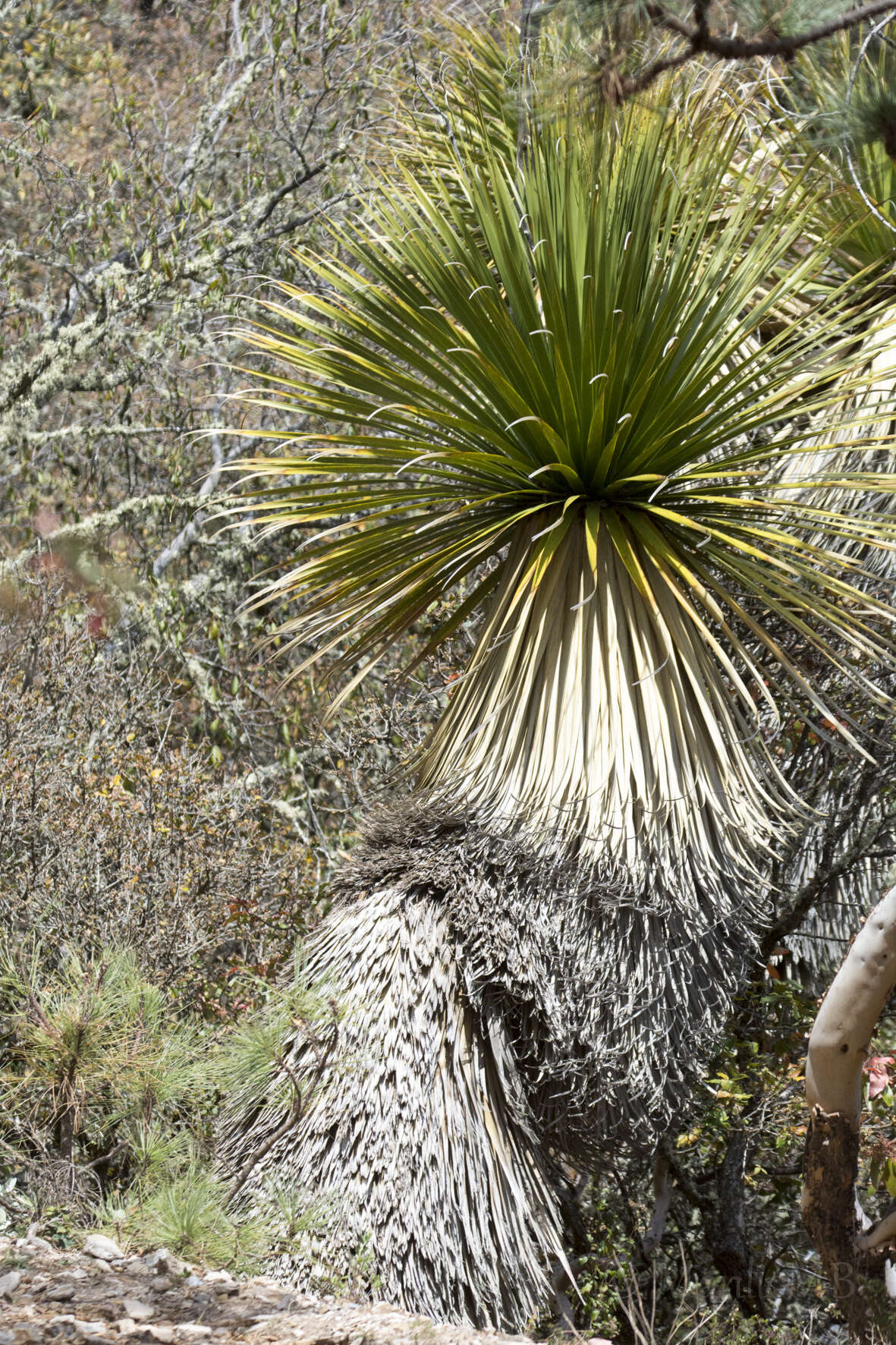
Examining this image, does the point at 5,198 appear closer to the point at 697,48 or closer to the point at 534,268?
the point at 534,268

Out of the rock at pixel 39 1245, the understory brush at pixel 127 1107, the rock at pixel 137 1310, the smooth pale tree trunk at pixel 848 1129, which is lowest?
the rock at pixel 39 1245

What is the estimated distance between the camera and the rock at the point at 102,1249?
2.82m

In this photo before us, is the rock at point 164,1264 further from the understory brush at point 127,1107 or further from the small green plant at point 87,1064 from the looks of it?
the small green plant at point 87,1064

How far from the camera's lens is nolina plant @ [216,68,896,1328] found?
3168mm

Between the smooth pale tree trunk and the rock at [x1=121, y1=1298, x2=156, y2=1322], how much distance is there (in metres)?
1.59

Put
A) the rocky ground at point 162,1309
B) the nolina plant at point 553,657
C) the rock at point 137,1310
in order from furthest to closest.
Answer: the nolina plant at point 553,657
the rock at point 137,1310
the rocky ground at point 162,1309

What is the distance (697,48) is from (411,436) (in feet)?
6.17

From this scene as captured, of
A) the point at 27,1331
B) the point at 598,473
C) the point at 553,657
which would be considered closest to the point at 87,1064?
the point at 27,1331

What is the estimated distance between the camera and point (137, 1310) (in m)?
2.52

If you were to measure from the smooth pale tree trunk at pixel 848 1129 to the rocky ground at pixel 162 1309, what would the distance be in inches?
25.5

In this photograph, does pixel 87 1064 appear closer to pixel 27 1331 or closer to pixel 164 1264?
pixel 164 1264

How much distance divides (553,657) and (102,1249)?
1.99 meters

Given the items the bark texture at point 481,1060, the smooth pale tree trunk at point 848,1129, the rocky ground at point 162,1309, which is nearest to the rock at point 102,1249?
the rocky ground at point 162,1309

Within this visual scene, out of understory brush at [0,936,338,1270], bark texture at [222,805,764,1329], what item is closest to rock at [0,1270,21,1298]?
understory brush at [0,936,338,1270]
